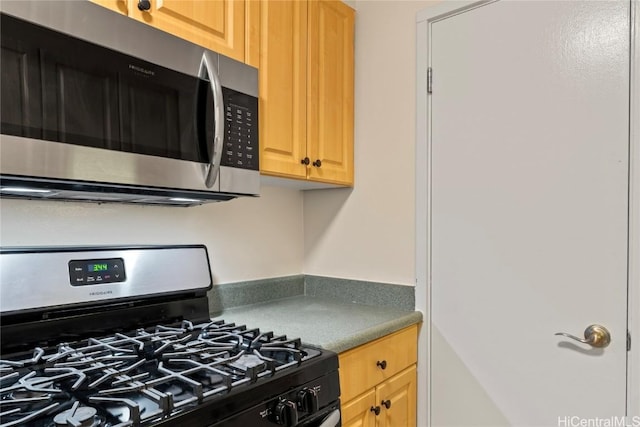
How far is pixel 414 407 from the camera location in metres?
1.67

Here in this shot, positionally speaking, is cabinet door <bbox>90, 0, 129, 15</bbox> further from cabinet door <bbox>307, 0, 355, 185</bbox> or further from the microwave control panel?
cabinet door <bbox>307, 0, 355, 185</bbox>

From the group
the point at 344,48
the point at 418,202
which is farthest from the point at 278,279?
the point at 344,48

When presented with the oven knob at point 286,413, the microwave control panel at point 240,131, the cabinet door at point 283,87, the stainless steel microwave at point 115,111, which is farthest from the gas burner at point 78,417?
the cabinet door at point 283,87

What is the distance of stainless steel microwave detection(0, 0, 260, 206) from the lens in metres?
0.90

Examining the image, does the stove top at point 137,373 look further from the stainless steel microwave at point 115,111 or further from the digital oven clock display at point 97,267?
the stainless steel microwave at point 115,111

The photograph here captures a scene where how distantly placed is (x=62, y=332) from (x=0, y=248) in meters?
0.28

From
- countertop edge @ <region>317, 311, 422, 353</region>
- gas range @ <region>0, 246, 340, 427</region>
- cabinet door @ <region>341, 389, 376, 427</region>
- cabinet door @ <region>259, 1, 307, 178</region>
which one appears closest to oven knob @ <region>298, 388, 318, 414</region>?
gas range @ <region>0, 246, 340, 427</region>

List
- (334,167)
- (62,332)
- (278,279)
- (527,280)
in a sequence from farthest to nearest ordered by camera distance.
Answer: (278,279) < (334,167) < (527,280) < (62,332)

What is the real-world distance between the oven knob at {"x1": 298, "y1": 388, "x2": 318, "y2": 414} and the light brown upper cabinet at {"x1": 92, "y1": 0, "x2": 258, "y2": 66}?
1.05m

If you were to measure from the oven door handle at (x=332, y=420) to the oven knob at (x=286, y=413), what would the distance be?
0.11 m

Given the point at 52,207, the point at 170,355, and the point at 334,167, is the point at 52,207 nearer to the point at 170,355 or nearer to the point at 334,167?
the point at 170,355

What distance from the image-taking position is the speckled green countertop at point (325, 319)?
50.7 inches

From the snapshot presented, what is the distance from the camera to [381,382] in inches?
57.1

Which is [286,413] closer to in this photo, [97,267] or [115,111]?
[97,267]
